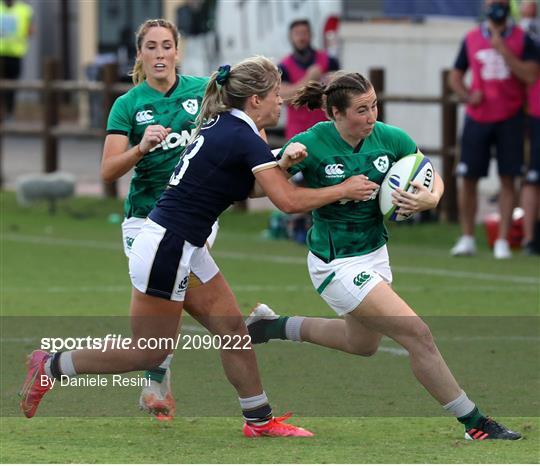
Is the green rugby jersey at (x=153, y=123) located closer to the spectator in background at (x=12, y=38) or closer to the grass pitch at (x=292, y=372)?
the grass pitch at (x=292, y=372)

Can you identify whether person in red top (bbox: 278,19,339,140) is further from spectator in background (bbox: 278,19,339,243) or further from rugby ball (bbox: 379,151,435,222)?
rugby ball (bbox: 379,151,435,222)

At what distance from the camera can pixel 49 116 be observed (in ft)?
67.8

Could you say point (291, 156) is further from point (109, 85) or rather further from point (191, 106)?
point (109, 85)

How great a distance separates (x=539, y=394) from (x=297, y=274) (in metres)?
5.20

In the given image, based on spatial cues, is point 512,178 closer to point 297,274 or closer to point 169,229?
point 297,274

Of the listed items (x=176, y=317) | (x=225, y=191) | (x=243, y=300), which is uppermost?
(x=225, y=191)

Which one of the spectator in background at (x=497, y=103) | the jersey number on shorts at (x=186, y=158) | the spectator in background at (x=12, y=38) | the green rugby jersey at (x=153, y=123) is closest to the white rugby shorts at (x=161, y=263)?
the jersey number on shorts at (x=186, y=158)

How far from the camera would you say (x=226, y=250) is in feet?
50.6

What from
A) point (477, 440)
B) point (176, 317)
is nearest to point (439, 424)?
point (477, 440)

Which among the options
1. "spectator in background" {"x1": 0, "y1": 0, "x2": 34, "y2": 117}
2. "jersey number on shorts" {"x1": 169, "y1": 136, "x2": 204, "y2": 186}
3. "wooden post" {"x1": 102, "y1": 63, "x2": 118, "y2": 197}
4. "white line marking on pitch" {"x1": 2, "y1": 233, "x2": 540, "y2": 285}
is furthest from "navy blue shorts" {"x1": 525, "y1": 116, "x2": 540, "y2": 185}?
"spectator in background" {"x1": 0, "y1": 0, "x2": 34, "y2": 117}

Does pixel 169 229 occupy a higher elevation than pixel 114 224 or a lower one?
higher

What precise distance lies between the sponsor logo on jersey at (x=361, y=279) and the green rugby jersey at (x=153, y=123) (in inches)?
53.3

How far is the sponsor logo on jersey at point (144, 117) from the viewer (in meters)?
8.30

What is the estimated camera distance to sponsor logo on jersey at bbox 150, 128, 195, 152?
325 inches
